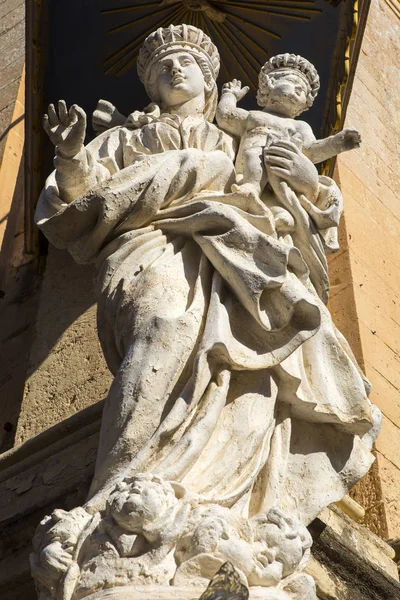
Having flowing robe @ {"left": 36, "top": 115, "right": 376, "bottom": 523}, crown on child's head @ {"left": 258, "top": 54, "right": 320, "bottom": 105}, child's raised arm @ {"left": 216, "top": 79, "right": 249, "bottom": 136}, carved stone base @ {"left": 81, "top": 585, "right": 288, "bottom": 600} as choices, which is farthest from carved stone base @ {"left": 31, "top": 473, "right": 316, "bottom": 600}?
crown on child's head @ {"left": 258, "top": 54, "right": 320, "bottom": 105}

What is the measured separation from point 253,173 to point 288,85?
479mm

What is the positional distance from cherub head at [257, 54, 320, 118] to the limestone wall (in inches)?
51.6

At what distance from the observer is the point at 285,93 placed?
4.89m

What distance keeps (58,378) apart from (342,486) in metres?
1.57

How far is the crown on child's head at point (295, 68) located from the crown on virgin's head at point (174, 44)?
22cm

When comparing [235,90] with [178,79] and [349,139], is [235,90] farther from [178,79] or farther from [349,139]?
[349,139]

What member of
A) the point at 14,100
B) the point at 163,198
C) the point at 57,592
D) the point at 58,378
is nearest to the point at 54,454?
the point at 58,378

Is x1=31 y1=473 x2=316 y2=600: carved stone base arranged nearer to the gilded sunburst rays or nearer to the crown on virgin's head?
the crown on virgin's head

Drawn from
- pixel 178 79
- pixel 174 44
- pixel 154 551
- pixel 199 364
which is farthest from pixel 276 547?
pixel 174 44

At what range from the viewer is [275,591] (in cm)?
349

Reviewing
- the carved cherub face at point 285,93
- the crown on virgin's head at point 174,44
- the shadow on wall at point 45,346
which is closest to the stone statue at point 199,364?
the crown on virgin's head at point 174,44

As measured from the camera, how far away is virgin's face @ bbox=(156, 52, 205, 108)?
4.97 metres

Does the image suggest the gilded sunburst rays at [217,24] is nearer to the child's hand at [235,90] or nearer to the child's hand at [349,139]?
the child's hand at [235,90]

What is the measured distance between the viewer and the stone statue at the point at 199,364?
3.46 metres
